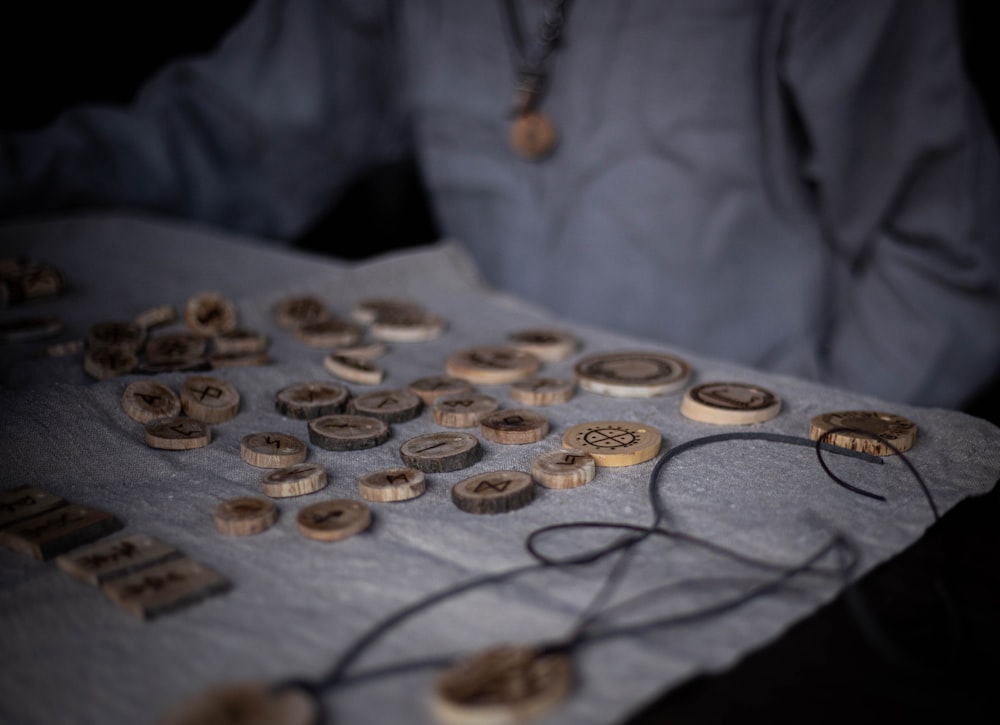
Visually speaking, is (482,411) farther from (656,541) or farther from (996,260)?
(996,260)

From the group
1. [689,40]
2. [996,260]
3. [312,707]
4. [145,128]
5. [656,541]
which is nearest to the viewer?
[312,707]

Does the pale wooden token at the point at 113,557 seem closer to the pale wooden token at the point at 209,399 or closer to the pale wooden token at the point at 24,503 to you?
the pale wooden token at the point at 24,503

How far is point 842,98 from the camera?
1.41 metres

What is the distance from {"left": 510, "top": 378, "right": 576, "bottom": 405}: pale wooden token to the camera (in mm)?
1033

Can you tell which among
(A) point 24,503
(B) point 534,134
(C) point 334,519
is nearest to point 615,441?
(C) point 334,519

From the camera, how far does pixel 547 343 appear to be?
121cm

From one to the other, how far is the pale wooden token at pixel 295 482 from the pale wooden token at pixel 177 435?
0.13m

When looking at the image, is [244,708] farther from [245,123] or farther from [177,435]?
[245,123]

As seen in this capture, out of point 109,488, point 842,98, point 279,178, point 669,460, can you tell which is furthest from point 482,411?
point 279,178

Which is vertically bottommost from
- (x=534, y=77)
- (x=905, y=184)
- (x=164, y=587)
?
(x=164, y=587)

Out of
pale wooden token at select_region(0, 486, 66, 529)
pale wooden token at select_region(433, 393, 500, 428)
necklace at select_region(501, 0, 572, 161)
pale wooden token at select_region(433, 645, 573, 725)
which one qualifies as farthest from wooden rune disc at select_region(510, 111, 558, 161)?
pale wooden token at select_region(433, 645, 573, 725)

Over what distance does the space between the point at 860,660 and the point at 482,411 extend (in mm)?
492

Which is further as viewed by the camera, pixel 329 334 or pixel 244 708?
pixel 329 334

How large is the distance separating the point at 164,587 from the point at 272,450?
0.23 meters
